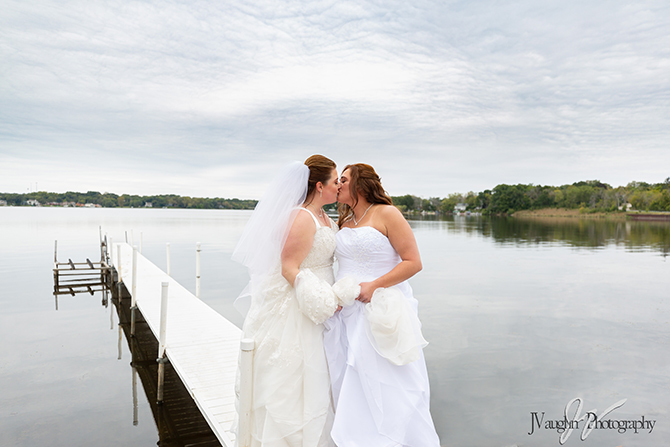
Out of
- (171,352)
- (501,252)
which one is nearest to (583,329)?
(171,352)

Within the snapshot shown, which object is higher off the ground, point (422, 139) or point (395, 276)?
point (422, 139)

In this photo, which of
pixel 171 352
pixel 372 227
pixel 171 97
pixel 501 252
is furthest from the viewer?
pixel 171 97

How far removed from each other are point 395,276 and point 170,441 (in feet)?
16.3

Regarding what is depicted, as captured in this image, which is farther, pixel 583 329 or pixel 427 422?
pixel 583 329

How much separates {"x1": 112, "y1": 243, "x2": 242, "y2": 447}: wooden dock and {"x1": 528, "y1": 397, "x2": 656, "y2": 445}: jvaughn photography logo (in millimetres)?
4835

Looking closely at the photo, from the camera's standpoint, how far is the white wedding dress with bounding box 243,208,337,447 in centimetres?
263

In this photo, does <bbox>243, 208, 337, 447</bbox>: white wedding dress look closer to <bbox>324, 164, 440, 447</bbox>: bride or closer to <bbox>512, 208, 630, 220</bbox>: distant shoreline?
<bbox>324, 164, 440, 447</bbox>: bride

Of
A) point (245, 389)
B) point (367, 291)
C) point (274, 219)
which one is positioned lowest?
point (245, 389)

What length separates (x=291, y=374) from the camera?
2637mm

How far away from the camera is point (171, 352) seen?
633 cm

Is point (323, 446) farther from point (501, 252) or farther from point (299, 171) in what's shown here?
point (501, 252)

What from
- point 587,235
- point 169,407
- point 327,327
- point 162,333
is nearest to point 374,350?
point 327,327

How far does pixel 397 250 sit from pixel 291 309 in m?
0.83

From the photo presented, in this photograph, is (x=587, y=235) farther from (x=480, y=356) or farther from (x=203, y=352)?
(x=203, y=352)
